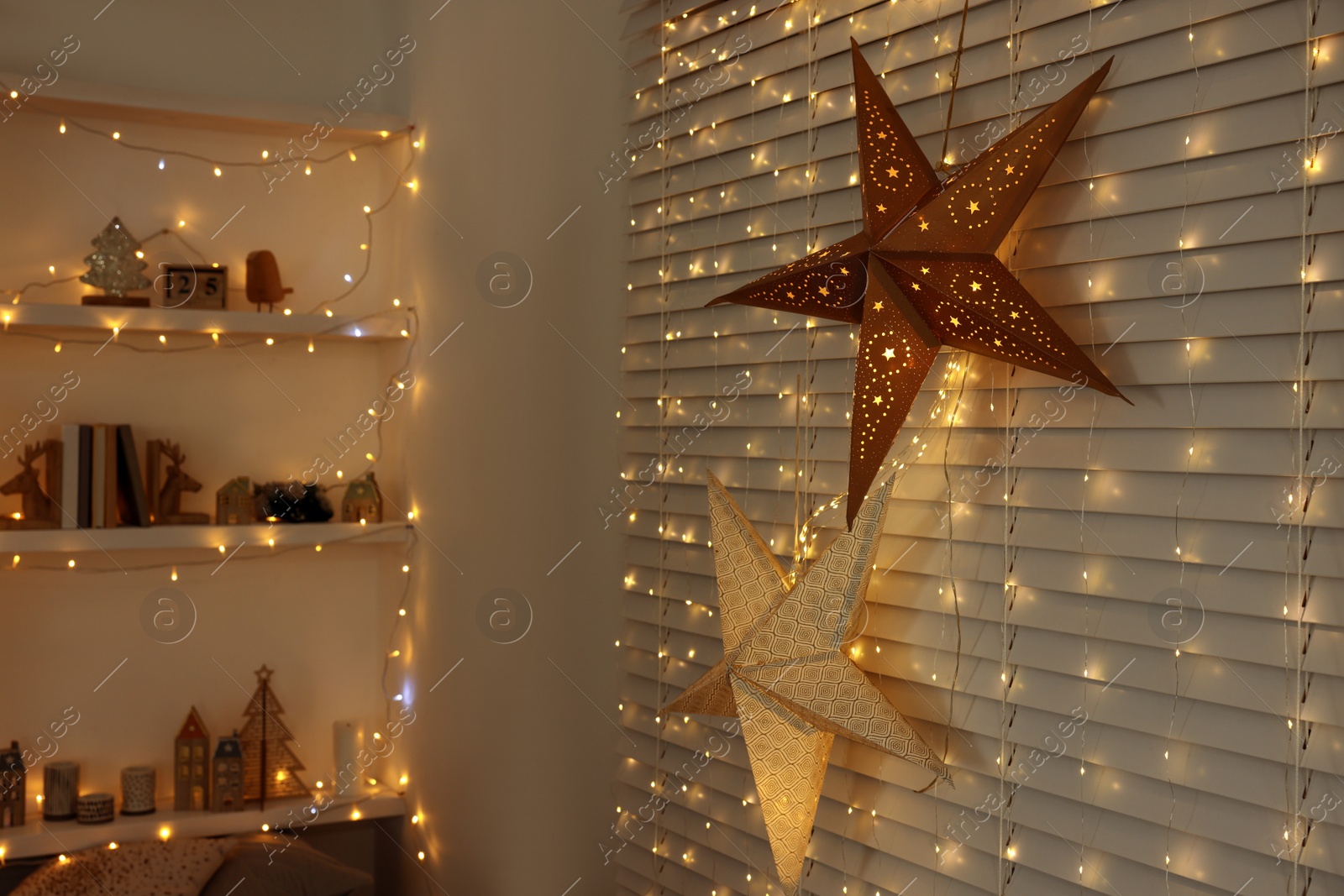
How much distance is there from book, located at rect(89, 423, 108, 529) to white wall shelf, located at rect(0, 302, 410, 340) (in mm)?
258

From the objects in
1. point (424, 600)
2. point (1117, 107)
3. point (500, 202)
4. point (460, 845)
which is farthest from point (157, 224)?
point (1117, 107)

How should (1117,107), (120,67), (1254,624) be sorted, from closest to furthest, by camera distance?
(1254,624), (1117,107), (120,67)

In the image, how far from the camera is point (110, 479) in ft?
8.53

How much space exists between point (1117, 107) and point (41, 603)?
2570mm

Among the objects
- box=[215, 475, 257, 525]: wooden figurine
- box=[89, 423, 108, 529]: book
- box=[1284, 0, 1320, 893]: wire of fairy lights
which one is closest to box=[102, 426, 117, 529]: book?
box=[89, 423, 108, 529]: book

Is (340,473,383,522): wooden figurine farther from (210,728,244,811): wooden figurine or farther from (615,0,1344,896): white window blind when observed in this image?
(615,0,1344,896): white window blind

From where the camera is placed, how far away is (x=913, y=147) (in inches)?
54.4

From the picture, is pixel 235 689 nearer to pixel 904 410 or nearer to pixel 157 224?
pixel 157 224

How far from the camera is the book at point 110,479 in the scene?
2582 millimetres

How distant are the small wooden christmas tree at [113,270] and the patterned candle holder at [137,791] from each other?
1128 mm

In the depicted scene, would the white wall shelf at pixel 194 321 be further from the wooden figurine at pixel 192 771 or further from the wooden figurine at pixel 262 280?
the wooden figurine at pixel 192 771

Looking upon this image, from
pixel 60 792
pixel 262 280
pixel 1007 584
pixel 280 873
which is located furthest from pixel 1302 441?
pixel 60 792

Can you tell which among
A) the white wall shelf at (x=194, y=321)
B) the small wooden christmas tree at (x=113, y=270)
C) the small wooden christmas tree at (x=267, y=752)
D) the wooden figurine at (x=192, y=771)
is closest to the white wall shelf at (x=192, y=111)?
the small wooden christmas tree at (x=113, y=270)

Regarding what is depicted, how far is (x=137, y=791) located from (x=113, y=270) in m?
1.25
